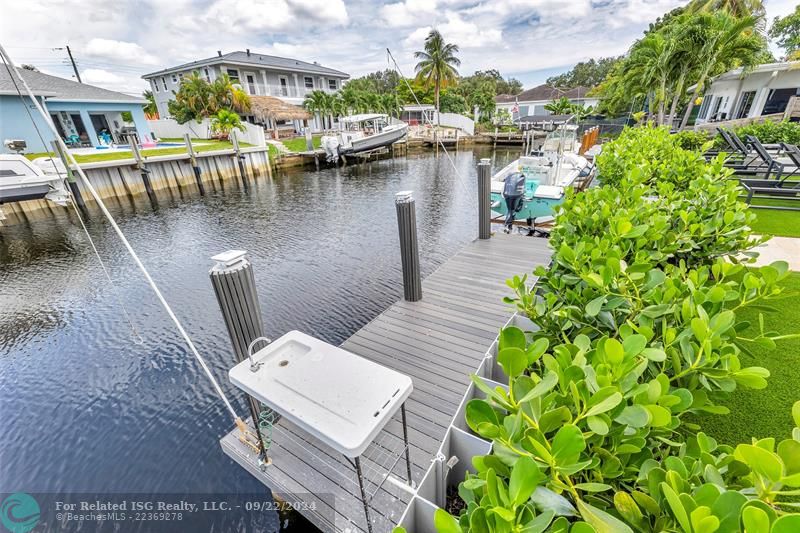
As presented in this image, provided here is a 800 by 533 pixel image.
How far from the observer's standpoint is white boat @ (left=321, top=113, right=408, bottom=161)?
19.9 meters

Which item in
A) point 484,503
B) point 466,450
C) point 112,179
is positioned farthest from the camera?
point 112,179

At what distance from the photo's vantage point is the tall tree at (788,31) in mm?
20816

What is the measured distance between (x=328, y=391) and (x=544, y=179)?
8515 millimetres

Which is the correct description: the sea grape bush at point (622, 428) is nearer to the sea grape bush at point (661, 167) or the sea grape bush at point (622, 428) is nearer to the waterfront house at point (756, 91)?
the sea grape bush at point (661, 167)

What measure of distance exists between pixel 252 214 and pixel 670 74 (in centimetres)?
2055

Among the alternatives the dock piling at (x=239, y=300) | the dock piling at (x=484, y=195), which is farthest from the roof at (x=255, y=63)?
the dock piling at (x=239, y=300)

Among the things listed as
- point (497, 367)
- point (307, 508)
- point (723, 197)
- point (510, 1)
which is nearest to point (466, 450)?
point (497, 367)

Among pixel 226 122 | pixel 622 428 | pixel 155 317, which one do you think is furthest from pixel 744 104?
pixel 226 122

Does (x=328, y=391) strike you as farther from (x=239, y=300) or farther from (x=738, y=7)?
(x=738, y=7)

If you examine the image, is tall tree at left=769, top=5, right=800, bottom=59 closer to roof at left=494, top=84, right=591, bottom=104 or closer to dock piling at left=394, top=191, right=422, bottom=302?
roof at left=494, top=84, right=591, bottom=104

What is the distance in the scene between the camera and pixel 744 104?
17.4m

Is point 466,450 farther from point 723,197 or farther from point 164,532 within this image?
point 723,197

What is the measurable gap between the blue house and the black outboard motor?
62.8 feet

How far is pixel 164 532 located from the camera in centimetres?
275
